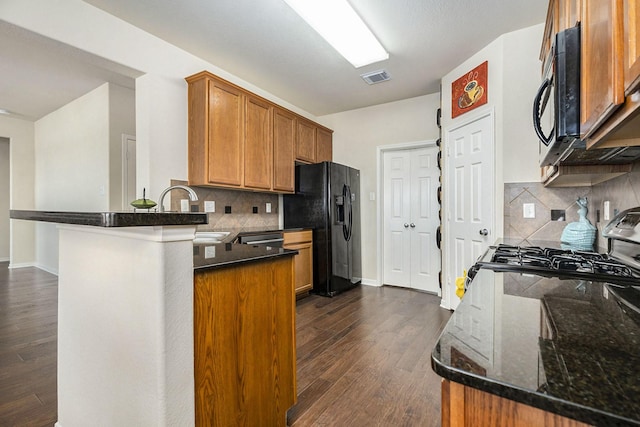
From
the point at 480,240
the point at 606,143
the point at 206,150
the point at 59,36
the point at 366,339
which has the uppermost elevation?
the point at 59,36

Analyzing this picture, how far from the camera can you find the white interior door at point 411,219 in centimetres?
405

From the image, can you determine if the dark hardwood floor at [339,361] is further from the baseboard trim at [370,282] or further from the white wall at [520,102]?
the white wall at [520,102]

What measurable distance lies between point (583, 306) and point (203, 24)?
2.96 meters

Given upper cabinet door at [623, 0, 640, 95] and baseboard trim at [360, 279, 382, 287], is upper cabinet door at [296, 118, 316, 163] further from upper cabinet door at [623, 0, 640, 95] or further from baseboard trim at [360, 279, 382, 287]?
upper cabinet door at [623, 0, 640, 95]

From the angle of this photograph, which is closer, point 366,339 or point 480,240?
point 366,339

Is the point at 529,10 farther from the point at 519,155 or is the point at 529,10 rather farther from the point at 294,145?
the point at 294,145

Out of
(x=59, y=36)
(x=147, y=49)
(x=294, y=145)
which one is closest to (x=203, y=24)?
(x=147, y=49)

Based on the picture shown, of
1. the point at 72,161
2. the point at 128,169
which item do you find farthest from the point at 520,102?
the point at 72,161

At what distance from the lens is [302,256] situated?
3781 millimetres

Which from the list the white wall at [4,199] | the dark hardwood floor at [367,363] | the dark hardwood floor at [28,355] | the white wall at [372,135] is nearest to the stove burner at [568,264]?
the dark hardwood floor at [367,363]

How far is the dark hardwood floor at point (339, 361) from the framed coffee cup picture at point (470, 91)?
6.98 feet

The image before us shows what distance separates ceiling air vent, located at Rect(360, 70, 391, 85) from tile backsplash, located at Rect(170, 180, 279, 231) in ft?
6.17

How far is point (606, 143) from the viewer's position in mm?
839

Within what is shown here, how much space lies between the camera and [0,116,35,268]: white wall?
5121 millimetres
